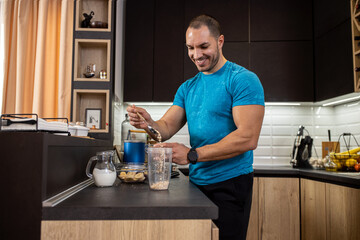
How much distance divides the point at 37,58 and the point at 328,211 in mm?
2848

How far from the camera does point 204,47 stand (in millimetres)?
1488

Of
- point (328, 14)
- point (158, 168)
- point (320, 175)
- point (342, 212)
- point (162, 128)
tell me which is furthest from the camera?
point (328, 14)

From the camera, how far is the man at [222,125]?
4.44ft

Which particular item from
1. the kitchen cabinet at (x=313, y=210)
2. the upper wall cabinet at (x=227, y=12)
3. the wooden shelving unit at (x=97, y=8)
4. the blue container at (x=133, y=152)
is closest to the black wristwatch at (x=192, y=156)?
the blue container at (x=133, y=152)

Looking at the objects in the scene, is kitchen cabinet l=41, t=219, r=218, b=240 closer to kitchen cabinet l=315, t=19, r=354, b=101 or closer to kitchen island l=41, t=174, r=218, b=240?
kitchen island l=41, t=174, r=218, b=240

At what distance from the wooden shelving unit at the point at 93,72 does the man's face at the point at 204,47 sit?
142 cm

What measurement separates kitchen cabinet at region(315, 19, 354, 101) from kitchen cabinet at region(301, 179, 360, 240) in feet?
2.61

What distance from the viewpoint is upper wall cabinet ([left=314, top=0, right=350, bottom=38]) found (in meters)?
2.61

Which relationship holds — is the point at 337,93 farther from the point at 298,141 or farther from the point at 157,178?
the point at 157,178

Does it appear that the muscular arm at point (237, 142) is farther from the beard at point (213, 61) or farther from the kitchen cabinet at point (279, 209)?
the kitchen cabinet at point (279, 209)

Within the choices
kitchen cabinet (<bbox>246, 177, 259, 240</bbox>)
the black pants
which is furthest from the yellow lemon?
the black pants

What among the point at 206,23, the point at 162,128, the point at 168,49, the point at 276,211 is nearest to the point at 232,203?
the point at 162,128

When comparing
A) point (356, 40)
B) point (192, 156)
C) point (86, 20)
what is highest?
point (86, 20)

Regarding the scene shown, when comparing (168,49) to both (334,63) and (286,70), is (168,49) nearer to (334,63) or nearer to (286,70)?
(286,70)
